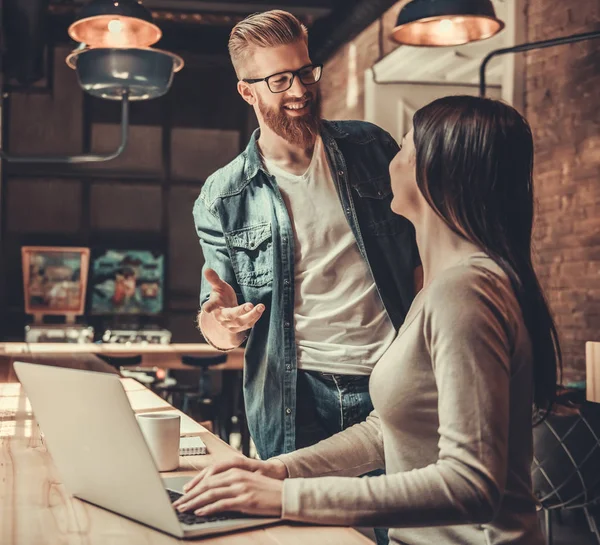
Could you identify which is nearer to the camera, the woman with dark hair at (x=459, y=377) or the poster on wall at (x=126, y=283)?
the woman with dark hair at (x=459, y=377)

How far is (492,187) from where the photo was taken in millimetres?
1163

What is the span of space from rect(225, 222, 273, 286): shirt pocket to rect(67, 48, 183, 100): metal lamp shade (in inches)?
75.1

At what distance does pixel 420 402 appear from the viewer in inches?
45.5

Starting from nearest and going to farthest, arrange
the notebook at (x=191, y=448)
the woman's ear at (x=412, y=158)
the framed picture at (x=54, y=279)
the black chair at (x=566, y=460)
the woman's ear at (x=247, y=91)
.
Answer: the woman's ear at (x=412, y=158) < the notebook at (x=191, y=448) < the woman's ear at (x=247, y=91) < the black chair at (x=566, y=460) < the framed picture at (x=54, y=279)

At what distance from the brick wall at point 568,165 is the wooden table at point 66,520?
3.11 metres

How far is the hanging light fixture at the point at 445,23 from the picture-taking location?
11.9 feet

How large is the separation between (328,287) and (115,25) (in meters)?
2.26

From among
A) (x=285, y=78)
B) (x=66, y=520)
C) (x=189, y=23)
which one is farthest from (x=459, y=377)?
(x=189, y=23)

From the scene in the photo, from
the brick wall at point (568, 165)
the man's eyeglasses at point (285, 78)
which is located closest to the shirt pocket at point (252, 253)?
the man's eyeglasses at point (285, 78)

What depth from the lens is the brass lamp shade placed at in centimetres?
364

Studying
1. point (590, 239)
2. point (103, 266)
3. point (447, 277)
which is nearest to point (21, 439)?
point (447, 277)

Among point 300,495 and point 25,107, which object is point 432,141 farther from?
point 25,107

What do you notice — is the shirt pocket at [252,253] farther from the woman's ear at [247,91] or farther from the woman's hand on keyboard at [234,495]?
the woman's hand on keyboard at [234,495]

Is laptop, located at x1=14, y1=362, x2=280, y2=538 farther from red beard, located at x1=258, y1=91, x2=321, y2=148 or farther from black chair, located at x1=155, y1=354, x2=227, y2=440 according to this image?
A: black chair, located at x1=155, y1=354, x2=227, y2=440
